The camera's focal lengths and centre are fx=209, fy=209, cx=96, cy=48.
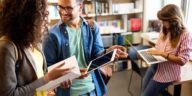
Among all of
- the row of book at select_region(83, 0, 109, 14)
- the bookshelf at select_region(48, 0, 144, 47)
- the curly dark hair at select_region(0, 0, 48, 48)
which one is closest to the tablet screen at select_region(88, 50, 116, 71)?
the curly dark hair at select_region(0, 0, 48, 48)

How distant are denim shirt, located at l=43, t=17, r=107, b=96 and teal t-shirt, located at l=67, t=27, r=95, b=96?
0.03 meters

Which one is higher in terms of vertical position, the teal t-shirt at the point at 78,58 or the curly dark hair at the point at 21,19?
the curly dark hair at the point at 21,19

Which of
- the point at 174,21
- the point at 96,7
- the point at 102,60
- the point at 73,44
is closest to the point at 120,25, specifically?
the point at 96,7

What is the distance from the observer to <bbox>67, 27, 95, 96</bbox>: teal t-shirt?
4.96 ft

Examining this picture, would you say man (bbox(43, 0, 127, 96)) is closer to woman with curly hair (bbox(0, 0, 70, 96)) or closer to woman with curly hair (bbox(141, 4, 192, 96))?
woman with curly hair (bbox(0, 0, 70, 96))

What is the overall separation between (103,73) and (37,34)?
2.82ft

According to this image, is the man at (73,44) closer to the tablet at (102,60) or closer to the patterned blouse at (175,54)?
the tablet at (102,60)

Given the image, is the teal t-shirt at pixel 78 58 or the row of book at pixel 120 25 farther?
the row of book at pixel 120 25

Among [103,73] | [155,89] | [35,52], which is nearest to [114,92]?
[155,89]

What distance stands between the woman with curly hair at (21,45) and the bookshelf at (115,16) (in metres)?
2.72

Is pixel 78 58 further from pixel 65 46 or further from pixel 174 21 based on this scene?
pixel 174 21

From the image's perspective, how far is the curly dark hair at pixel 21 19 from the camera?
0.96m

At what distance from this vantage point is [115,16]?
423 centimetres

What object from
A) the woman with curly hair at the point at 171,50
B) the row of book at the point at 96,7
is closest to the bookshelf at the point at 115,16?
the row of book at the point at 96,7
